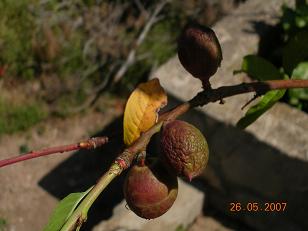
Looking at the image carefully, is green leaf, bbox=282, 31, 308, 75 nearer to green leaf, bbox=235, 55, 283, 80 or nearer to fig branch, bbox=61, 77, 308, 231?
green leaf, bbox=235, 55, 283, 80

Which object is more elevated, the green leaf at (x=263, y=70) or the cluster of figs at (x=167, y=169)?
the cluster of figs at (x=167, y=169)

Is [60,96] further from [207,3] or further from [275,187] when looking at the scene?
[275,187]

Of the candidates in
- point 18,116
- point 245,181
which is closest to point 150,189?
point 245,181

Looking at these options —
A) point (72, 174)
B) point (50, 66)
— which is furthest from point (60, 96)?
point (72, 174)

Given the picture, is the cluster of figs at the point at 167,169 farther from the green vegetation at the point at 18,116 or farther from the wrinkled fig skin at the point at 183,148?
the green vegetation at the point at 18,116
